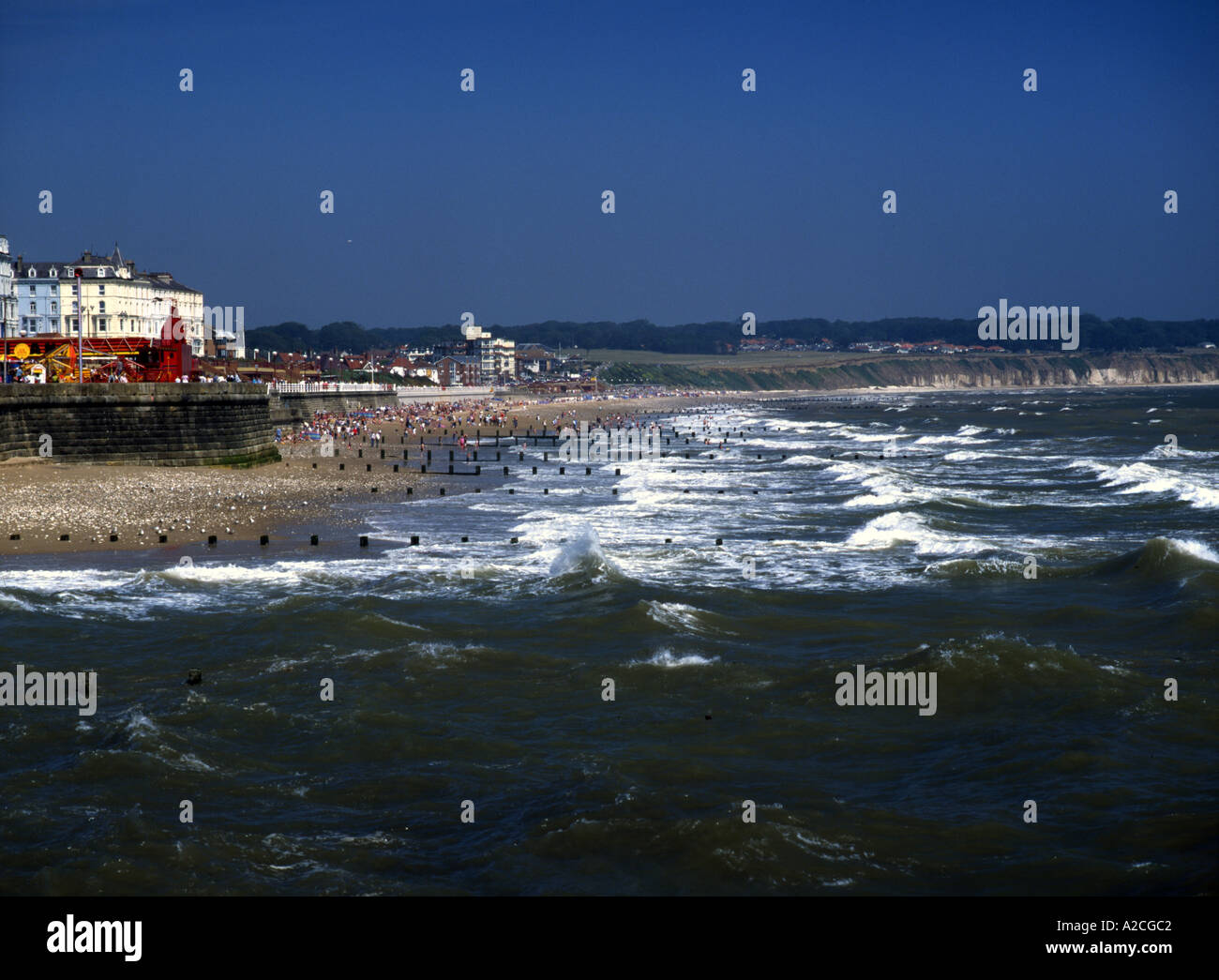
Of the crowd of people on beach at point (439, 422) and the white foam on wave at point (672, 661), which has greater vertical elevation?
the crowd of people on beach at point (439, 422)

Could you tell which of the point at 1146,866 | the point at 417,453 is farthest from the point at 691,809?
the point at 417,453

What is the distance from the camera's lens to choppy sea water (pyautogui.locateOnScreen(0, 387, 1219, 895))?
1091 centimetres

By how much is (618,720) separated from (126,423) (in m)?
32.6

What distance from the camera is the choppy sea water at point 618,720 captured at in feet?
35.8

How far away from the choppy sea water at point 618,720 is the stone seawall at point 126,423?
16504 millimetres

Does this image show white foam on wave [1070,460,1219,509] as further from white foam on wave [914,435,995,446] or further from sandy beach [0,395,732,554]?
sandy beach [0,395,732,554]

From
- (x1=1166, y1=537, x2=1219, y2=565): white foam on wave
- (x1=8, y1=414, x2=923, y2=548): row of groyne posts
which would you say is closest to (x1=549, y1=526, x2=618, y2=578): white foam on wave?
(x1=8, y1=414, x2=923, y2=548): row of groyne posts

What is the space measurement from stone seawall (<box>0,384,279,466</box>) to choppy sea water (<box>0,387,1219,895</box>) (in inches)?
650

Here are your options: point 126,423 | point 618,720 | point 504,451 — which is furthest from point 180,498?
point 504,451

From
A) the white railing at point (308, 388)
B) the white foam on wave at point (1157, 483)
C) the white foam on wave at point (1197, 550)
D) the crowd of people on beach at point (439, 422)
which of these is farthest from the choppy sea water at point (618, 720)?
the white railing at point (308, 388)

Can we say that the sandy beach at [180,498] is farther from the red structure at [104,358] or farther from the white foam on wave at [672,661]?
the white foam on wave at [672,661]

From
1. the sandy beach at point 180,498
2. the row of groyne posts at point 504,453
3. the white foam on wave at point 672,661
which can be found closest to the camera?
the white foam on wave at point 672,661

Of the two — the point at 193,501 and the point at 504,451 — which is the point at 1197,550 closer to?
the point at 193,501
